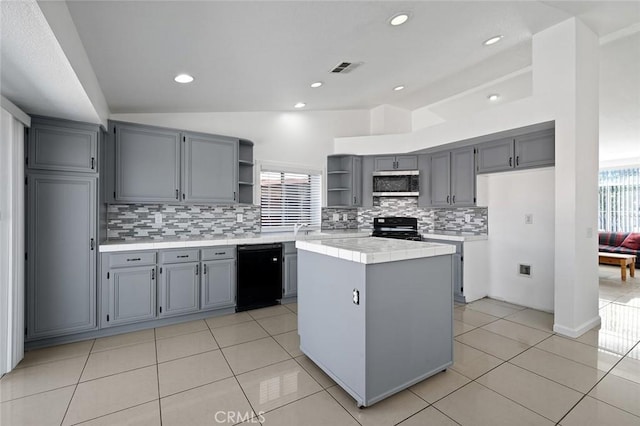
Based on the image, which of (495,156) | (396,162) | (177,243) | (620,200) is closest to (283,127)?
(396,162)

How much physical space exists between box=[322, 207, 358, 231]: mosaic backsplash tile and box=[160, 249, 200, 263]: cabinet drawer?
2318mm

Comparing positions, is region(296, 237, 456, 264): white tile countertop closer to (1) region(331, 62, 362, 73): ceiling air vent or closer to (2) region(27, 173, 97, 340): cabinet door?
(1) region(331, 62, 362, 73): ceiling air vent

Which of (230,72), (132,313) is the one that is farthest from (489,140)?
(132,313)

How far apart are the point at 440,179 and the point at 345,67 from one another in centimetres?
240

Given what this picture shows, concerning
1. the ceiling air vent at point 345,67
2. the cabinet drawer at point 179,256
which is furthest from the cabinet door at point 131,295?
the ceiling air vent at point 345,67

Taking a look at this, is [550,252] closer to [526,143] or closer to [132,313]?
[526,143]

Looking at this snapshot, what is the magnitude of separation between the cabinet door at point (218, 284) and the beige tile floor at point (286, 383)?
0.41m

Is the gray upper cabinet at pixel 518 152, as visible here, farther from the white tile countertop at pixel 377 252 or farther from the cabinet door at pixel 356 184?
the white tile countertop at pixel 377 252

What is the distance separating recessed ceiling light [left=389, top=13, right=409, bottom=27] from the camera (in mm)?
2533

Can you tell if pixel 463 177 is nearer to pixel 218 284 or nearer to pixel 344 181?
pixel 344 181

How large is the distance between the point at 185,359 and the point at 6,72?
7.87 ft

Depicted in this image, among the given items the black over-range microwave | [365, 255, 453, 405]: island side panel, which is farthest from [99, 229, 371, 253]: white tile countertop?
[365, 255, 453, 405]: island side panel

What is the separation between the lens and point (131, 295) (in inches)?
126

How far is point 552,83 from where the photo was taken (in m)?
3.17
